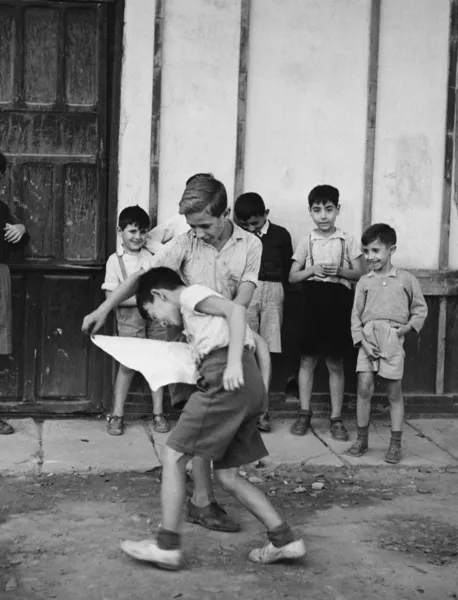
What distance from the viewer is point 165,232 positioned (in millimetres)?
7859

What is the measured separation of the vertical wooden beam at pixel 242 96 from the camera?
8.00 m

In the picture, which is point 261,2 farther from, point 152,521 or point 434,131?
point 152,521

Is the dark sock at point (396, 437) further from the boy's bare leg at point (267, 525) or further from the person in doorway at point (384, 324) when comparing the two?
the boy's bare leg at point (267, 525)

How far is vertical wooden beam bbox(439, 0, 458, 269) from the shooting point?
8.30 metres

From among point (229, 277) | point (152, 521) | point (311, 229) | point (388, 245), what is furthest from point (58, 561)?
point (311, 229)

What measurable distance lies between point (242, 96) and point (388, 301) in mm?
1980

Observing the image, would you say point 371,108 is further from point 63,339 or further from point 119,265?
point 63,339

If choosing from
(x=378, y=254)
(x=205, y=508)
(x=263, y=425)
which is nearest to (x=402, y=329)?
(x=378, y=254)

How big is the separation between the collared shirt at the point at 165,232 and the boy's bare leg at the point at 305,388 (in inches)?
51.6

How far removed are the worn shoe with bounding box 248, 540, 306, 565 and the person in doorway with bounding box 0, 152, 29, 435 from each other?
2.94m

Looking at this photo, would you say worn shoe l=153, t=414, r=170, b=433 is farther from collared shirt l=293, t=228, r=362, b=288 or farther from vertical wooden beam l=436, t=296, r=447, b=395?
vertical wooden beam l=436, t=296, r=447, b=395

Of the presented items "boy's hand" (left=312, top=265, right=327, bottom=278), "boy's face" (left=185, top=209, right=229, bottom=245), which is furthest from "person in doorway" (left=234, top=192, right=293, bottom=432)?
"boy's face" (left=185, top=209, right=229, bottom=245)

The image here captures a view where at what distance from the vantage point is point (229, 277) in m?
5.94

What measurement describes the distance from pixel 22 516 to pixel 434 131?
4.45 metres
